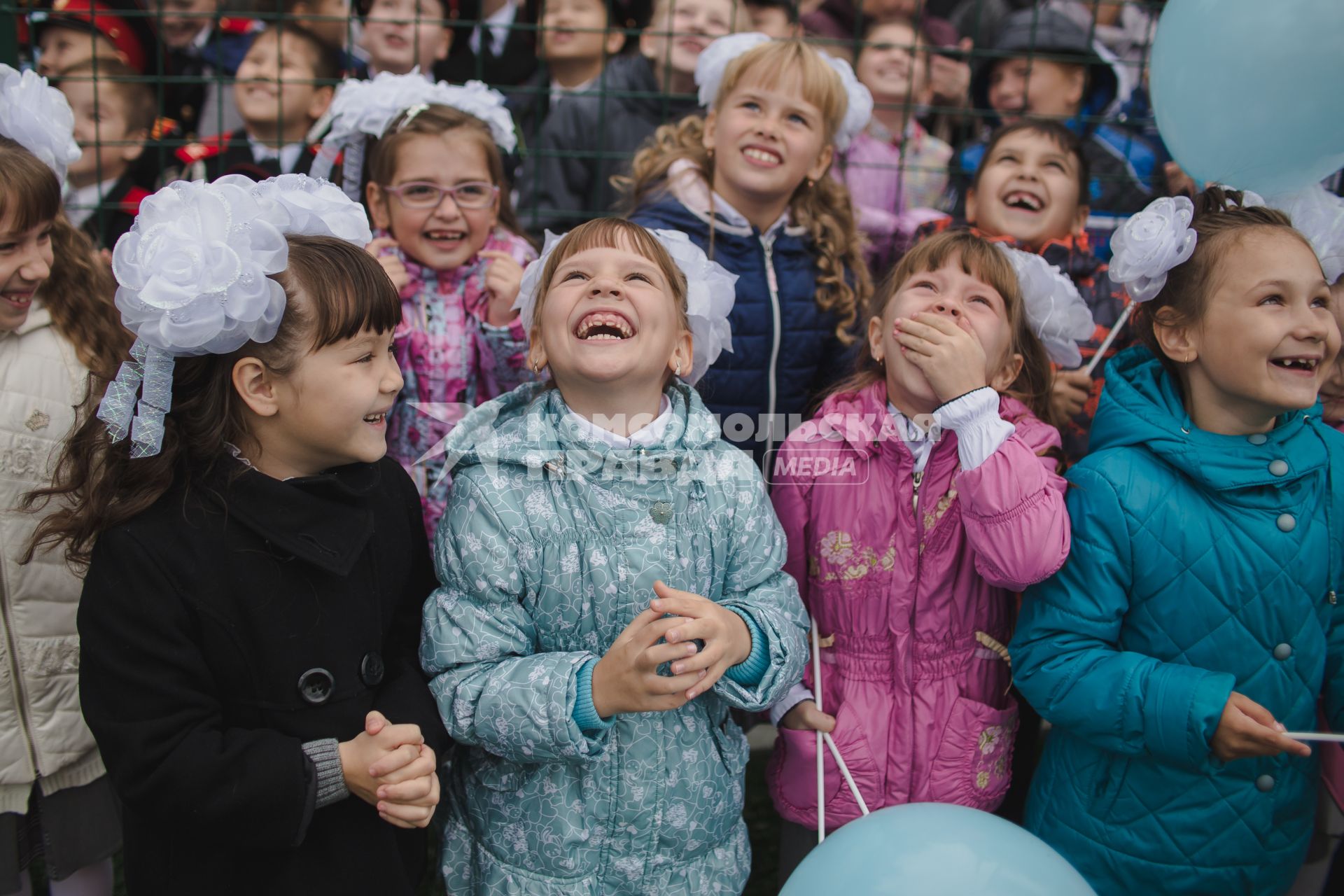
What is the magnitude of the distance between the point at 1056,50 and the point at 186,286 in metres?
3.43

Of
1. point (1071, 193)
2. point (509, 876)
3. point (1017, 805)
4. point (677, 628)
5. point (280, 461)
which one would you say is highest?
point (1071, 193)

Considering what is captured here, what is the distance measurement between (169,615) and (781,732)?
3.92ft

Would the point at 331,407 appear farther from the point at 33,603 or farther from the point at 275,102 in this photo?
the point at 275,102

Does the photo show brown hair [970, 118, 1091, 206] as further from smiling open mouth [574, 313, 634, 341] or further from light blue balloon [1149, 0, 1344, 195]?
smiling open mouth [574, 313, 634, 341]

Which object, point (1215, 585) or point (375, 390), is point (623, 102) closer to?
point (375, 390)

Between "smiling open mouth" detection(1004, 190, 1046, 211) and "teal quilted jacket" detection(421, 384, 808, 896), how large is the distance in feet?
5.34

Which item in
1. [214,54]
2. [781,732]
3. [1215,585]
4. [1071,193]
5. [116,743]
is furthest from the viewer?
[214,54]

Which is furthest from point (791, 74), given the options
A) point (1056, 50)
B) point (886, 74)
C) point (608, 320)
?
point (886, 74)

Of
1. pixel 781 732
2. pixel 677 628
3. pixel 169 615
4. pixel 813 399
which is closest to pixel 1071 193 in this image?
pixel 813 399

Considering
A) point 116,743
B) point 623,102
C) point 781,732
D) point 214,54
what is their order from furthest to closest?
1. point 214,54
2. point 623,102
3. point 781,732
4. point 116,743

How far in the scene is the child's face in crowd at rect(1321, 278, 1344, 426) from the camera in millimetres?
2502

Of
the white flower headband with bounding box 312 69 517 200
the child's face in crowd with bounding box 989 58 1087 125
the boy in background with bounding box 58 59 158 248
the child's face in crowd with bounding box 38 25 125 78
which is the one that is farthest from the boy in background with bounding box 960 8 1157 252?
the child's face in crowd with bounding box 38 25 125 78

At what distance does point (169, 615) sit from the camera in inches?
67.7

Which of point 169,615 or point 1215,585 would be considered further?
point 1215,585
